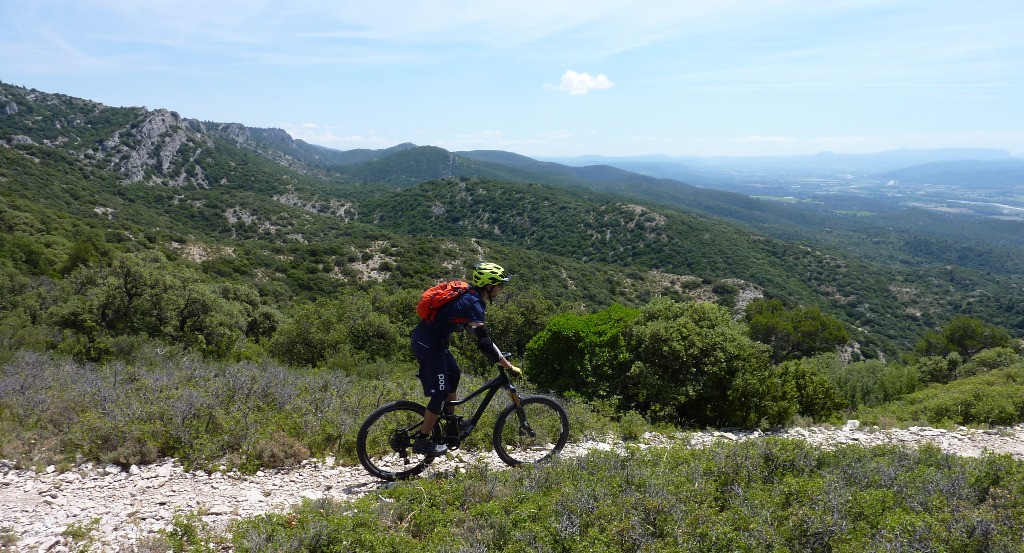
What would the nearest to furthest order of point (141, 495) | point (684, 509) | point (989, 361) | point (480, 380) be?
point (684, 509) < point (141, 495) < point (480, 380) < point (989, 361)

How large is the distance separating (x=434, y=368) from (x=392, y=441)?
1.00 meters

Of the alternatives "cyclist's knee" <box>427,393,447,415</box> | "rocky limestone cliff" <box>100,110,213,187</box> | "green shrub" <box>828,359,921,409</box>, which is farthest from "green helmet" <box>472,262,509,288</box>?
"rocky limestone cliff" <box>100,110,213,187</box>

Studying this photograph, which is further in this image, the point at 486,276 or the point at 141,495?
the point at 486,276

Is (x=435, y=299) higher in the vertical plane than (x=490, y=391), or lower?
higher

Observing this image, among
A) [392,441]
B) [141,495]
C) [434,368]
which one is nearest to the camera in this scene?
[141,495]

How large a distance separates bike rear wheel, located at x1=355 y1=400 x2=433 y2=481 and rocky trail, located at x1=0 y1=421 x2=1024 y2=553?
0.63ft

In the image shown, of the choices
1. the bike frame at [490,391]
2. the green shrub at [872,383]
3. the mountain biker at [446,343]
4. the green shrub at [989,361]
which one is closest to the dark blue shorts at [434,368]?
the mountain biker at [446,343]

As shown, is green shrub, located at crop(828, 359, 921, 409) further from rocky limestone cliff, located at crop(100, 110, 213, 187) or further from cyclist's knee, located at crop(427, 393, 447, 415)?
rocky limestone cliff, located at crop(100, 110, 213, 187)

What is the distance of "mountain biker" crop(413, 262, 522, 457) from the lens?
468cm

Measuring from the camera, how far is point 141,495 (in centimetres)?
450

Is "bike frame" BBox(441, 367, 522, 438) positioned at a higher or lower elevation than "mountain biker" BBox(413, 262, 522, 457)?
lower

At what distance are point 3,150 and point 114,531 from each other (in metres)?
81.9

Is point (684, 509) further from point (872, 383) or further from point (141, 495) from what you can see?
point (872, 383)

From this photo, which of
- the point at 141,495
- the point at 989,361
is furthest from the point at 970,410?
the point at 989,361
